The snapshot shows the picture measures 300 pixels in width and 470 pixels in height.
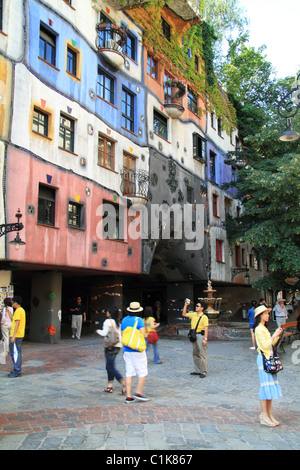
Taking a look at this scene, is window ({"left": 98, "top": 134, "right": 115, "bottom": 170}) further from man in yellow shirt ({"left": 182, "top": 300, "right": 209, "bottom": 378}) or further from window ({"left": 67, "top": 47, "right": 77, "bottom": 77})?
man in yellow shirt ({"left": 182, "top": 300, "right": 209, "bottom": 378})

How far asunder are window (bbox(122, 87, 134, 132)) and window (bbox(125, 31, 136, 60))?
208 centimetres

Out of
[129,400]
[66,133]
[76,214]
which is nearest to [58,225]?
[76,214]

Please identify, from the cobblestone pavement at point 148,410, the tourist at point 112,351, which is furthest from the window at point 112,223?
the tourist at point 112,351

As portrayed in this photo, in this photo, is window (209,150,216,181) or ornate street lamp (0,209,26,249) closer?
ornate street lamp (0,209,26,249)

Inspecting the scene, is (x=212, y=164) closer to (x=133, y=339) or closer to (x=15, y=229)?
(x=15, y=229)

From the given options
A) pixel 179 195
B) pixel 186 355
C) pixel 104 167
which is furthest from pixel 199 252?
pixel 186 355

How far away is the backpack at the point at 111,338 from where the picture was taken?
789 centimetres

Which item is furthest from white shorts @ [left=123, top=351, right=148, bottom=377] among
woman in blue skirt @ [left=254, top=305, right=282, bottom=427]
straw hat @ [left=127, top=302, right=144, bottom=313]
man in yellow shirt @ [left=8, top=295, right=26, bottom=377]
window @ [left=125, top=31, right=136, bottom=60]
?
window @ [left=125, top=31, right=136, bottom=60]

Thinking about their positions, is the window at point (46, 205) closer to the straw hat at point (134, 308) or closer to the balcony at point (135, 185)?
the balcony at point (135, 185)

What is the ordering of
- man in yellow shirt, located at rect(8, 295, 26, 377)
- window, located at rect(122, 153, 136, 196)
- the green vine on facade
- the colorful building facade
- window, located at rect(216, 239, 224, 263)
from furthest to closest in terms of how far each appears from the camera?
window, located at rect(216, 239, 224, 263)
the green vine on facade
window, located at rect(122, 153, 136, 196)
the colorful building facade
man in yellow shirt, located at rect(8, 295, 26, 377)

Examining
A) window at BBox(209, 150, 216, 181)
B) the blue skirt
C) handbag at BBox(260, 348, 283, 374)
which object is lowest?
the blue skirt

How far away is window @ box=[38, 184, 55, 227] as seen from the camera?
15.0 meters
